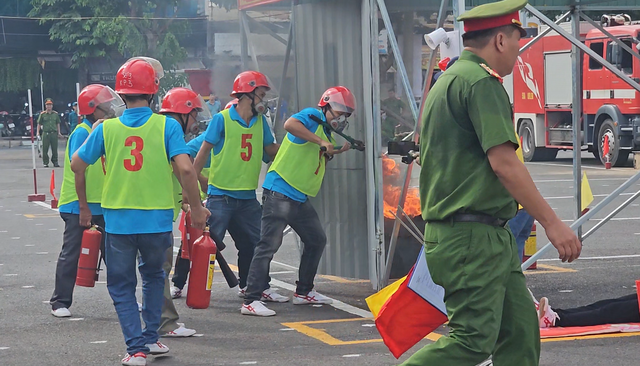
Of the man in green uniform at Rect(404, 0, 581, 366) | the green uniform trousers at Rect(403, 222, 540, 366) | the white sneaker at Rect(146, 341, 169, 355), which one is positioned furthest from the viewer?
the white sneaker at Rect(146, 341, 169, 355)

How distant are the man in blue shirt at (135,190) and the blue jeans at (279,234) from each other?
172 centimetres

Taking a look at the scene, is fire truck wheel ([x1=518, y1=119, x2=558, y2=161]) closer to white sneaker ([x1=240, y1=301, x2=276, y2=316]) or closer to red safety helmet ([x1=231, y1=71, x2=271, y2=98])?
red safety helmet ([x1=231, y1=71, x2=271, y2=98])

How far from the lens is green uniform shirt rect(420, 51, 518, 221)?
4.07 meters

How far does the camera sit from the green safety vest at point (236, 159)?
27.6ft

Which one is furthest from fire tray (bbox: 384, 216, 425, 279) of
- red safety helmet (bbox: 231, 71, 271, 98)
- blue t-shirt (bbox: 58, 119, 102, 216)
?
blue t-shirt (bbox: 58, 119, 102, 216)

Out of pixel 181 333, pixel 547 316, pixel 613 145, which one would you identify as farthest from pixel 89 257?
pixel 613 145

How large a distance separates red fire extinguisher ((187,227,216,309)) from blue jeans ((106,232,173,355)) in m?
0.75

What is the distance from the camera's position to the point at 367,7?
8461 mm

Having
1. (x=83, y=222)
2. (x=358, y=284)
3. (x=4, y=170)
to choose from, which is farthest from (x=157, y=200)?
(x=4, y=170)

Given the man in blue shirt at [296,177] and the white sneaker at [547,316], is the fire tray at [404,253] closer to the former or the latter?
the man in blue shirt at [296,177]

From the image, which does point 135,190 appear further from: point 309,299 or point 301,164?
point 309,299

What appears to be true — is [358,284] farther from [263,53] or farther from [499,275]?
[499,275]

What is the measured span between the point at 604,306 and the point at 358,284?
286 cm

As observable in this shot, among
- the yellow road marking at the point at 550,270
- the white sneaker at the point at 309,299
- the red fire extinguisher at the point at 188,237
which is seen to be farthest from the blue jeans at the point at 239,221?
the yellow road marking at the point at 550,270
